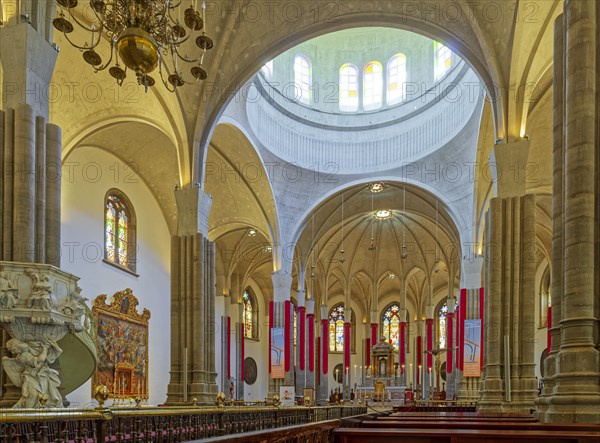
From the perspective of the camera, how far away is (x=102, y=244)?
18000mm

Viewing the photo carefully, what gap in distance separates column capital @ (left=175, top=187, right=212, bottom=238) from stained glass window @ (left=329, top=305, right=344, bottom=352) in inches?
1046

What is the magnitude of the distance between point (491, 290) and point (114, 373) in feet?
37.5

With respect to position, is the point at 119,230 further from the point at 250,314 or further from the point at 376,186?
the point at 250,314

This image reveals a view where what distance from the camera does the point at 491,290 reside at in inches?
499

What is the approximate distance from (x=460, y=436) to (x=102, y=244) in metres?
15.3

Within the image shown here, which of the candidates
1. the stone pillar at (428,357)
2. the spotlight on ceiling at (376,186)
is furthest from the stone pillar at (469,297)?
the stone pillar at (428,357)

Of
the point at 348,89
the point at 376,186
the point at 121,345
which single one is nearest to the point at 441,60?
the point at 348,89

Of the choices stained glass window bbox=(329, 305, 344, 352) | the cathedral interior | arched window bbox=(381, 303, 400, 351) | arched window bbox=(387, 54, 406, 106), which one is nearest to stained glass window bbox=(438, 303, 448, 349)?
the cathedral interior

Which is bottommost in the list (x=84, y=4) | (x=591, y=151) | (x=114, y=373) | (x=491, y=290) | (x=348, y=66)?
(x=114, y=373)

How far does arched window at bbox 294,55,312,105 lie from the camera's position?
2538 centimetres

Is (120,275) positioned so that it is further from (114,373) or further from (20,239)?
(20,239)

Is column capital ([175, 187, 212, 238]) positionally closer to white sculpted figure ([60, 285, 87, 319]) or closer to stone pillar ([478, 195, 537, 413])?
stone pillar ([478, 195, 537, 413])

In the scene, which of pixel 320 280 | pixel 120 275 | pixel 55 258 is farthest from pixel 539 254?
pixel 55 258

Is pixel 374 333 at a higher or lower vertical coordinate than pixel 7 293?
lower
